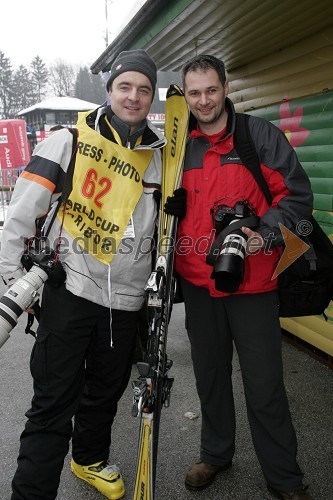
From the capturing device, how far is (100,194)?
6.91ft

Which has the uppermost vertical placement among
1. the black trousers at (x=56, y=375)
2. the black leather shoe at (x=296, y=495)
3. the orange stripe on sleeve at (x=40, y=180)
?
the orange stripe on sleeve at (x=40, y=180)

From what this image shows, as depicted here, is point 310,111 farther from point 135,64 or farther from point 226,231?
point 226,231

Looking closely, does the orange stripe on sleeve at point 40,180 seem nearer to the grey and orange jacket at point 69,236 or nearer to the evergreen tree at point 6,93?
the grey and orange jacket at point 69,236

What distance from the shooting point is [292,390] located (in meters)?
3.49

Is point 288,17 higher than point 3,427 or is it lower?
higher

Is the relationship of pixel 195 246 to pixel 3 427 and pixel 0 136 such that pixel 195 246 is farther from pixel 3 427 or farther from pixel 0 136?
pixel 0 136

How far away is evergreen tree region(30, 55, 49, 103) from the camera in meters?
54.9

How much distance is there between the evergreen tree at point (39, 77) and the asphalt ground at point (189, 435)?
55.7 meters

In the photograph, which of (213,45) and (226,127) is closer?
(226,127)

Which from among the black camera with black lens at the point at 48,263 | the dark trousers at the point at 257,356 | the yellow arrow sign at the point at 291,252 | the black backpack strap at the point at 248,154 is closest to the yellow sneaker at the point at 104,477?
the dark trousers at the point at 257,356

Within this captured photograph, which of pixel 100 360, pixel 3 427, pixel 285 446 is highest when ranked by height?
pixel 100 360

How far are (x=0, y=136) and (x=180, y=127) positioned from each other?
1689 centimetres

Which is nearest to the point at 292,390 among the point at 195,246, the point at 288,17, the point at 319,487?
the point at 319,487

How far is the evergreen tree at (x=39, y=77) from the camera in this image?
180 ft
